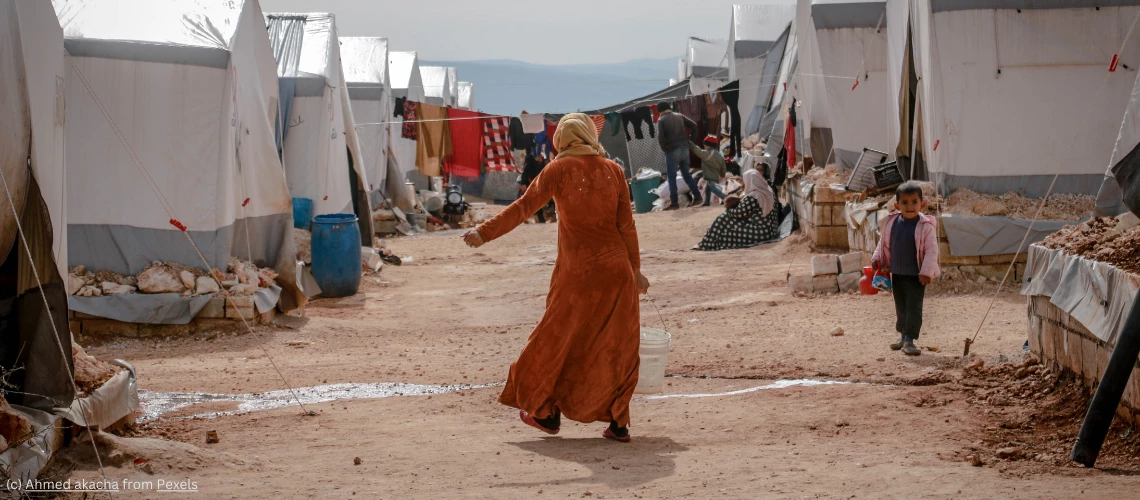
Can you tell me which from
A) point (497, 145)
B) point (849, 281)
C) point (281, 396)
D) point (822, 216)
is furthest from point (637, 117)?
point (281, 396)

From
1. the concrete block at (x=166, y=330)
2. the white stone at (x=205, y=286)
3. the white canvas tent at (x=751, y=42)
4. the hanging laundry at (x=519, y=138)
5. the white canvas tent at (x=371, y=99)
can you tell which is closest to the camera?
the concrete block at (x=166, y=330)

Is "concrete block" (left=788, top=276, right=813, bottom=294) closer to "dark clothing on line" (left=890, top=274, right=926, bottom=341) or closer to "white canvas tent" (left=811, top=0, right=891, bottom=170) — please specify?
"dark clothing on line" (left=890, top=274, right=926, bottom=341)

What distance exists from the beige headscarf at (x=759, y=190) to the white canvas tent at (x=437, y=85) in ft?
58.0

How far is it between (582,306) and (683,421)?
89 centimetres

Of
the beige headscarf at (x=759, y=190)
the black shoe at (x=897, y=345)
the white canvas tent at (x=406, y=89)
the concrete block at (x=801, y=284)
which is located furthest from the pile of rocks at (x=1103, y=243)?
the white canvas tent at (x=406, y=89)

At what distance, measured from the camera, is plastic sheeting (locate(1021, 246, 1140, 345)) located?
4223 millimetres

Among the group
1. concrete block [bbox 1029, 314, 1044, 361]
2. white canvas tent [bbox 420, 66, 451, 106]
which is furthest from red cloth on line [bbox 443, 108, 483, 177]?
concrete block [bbox 1029, 314, 1044, 361]

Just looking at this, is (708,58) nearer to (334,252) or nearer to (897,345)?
(334,252)

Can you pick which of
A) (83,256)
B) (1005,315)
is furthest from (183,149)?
(1005,315)

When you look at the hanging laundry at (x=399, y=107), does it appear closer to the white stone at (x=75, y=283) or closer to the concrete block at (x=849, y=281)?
the white stone at (x=75, y=283)

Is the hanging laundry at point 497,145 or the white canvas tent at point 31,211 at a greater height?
the white canvas tent at point 31,211

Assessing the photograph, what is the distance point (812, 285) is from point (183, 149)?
5.35 metres

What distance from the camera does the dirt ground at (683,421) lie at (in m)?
3.79

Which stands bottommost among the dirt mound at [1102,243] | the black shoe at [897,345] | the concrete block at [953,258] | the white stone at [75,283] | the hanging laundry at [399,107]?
the black shoe at [897,345]
